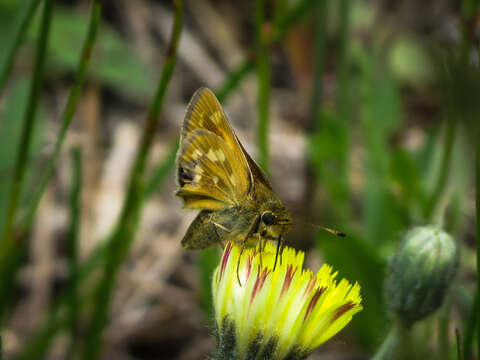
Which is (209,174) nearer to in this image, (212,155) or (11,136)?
(212,155)

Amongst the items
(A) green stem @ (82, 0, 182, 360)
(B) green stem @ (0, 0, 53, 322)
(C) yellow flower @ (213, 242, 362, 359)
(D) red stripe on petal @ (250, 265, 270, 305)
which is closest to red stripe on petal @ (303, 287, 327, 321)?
(C) yellow flower @ (213, 242, 362, 359)

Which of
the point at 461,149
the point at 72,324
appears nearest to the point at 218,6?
the point at 461,149

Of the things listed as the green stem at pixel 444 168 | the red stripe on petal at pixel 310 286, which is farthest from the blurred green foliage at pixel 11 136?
the green stem at pixel 444 168

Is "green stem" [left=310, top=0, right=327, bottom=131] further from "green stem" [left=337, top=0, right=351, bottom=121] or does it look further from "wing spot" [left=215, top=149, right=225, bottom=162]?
"wing spot" [left=215, top=149, right=225, bottom=162]

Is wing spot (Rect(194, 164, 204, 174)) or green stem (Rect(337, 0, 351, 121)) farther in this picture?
green stem (Rect(337, 0, 351, 121))

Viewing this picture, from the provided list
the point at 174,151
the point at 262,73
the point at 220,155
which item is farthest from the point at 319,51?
the point at 220,155

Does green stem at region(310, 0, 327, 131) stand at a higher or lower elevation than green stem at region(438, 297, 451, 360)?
higher
